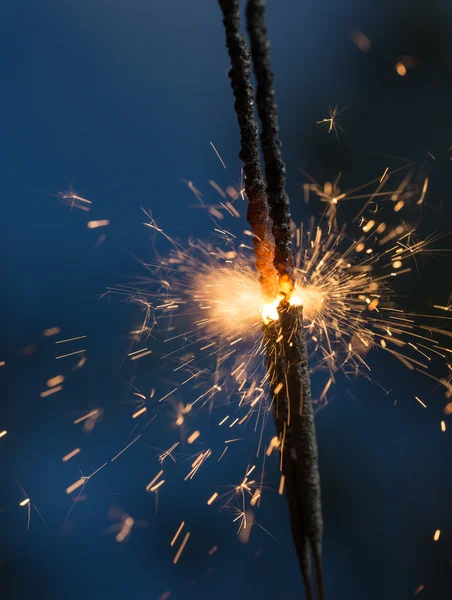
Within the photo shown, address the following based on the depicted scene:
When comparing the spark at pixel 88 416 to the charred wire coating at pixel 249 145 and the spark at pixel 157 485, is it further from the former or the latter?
the charred wire coating at pixel 249 145

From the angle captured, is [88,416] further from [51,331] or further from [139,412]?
[51,331]

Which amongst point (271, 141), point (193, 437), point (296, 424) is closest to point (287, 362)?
point (296, 424)

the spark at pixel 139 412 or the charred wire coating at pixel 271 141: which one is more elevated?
the charred wire coating at pixel 271 141

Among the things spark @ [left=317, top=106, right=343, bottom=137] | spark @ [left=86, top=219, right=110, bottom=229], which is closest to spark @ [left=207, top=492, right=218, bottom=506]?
spark @ [left=86, top=219, right=110, bottom=229]

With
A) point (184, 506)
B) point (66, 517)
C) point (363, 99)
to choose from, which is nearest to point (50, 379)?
point (66, 517)

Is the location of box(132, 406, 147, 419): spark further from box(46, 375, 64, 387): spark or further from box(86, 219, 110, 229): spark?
box(86, 219, 110, 229): spark

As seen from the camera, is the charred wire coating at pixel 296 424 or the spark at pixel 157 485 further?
the spark at pixel 157 485

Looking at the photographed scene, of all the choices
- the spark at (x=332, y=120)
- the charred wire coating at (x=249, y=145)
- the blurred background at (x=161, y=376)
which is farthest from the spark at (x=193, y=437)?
the spark at (x=332, y=120)
